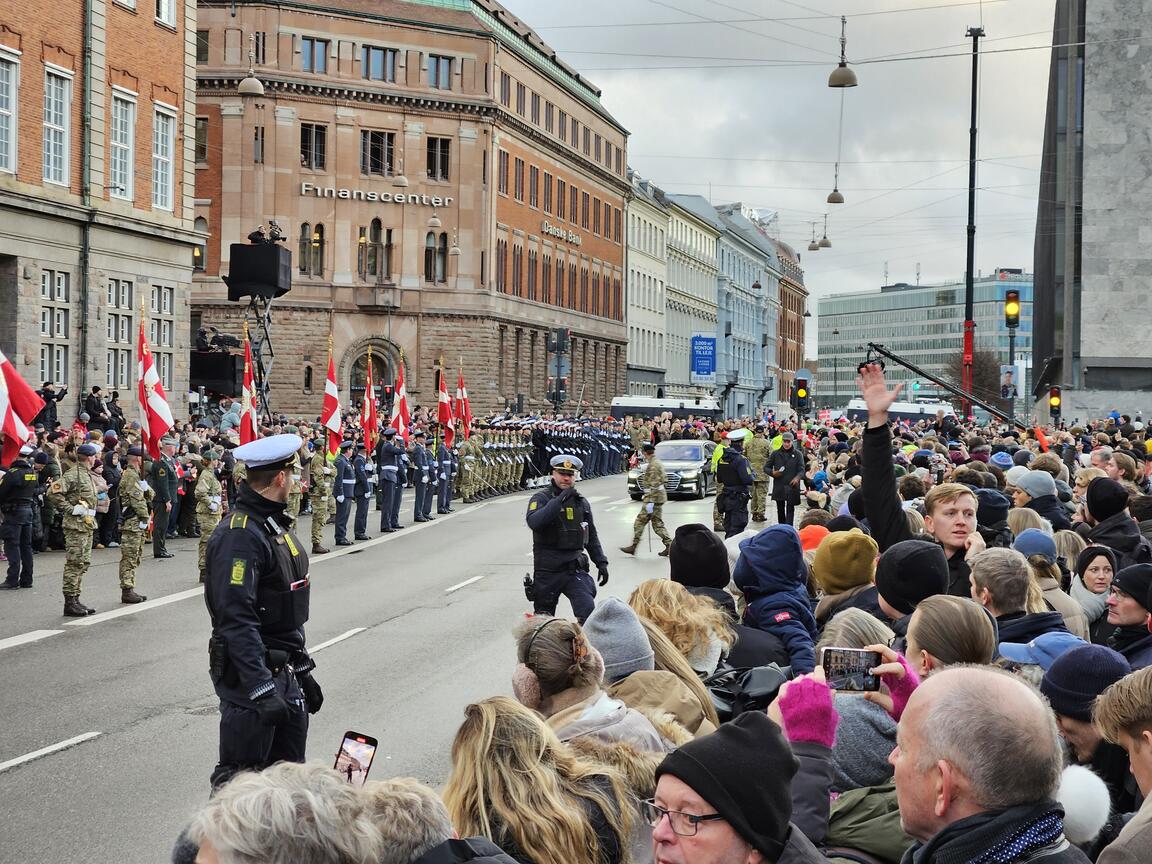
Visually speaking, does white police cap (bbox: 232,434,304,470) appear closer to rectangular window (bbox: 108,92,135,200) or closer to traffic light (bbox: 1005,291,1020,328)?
traffic light (bbox: 1005,291,1020,328)

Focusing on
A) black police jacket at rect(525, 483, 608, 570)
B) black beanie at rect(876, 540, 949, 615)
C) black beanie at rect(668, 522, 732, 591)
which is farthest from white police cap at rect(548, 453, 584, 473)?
black beanie at rect(876, 540, 949, 615)

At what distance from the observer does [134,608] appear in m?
17.6

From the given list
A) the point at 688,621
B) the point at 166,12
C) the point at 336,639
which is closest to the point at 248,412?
the point at 336,639

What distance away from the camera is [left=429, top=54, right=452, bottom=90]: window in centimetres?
7300

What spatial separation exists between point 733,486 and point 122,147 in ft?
70.5

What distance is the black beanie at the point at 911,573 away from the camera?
6.69 m

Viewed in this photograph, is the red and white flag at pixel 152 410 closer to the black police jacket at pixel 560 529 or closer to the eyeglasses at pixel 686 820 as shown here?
the black police jacket at pixel 560 529

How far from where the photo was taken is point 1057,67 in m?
57.3

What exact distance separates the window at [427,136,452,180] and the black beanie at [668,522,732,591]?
67.4 meters

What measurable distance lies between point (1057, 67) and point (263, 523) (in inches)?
2208

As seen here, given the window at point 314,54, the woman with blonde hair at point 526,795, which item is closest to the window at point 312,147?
the window at point 314,54

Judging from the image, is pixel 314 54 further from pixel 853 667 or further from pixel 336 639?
pixel 853 667

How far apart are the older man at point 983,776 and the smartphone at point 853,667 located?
130 cm

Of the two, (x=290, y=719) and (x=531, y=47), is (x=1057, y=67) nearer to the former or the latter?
(x=531, y=47)
